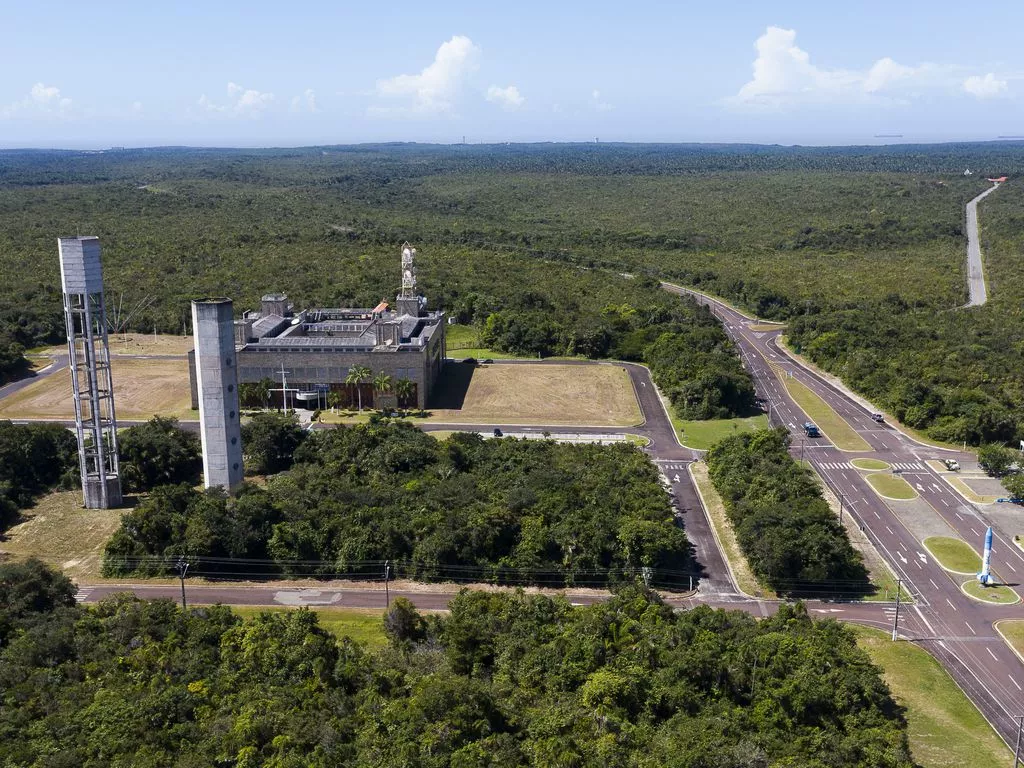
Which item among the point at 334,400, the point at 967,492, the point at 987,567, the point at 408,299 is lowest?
the point at 967,492

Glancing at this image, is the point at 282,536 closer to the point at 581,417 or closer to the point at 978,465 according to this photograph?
the point at 581,417

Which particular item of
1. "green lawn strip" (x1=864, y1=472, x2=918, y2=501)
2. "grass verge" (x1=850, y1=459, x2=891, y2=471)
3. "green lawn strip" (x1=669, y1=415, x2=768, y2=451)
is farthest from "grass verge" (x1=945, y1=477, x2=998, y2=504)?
"green lawn strip" (x1=669, y1=415, x2=768, y2=451)

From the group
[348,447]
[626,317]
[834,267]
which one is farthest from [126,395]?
[834,267]

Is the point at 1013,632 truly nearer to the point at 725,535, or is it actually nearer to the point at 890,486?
the point at 725,535

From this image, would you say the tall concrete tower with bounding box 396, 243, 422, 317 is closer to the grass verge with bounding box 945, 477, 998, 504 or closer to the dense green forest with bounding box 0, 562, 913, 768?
the grass verge with bounding box 945, 477, 998, 504

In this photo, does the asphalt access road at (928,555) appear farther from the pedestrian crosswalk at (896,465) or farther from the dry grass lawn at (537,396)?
the dry grass lawn at (537,396)

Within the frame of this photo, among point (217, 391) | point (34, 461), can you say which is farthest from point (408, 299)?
point (34, 461)
